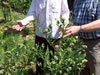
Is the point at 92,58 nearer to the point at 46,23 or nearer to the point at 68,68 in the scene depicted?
the point at 46,23

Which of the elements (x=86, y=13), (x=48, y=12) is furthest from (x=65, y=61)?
(x=48, y=12)

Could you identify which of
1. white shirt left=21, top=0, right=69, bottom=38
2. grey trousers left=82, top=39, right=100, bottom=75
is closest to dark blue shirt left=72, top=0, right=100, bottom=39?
grey trousers left=82, top=39, right=100, bottom=75

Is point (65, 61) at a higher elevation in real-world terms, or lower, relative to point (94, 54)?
higher

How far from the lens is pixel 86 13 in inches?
55.5

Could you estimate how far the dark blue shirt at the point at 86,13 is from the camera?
134cm

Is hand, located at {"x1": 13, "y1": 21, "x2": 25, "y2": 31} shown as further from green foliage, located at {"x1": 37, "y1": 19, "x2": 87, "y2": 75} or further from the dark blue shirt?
green foliage, located at {"x1": 37, "y1": 19, "x2": 87, "y2": 75}

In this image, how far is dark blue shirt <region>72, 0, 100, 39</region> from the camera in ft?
4.41

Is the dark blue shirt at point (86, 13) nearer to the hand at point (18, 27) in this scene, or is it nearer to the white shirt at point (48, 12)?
the white shirt at point (48, 12)

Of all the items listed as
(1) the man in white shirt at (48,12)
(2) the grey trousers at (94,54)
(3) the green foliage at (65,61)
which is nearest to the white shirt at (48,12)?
(1) the man in white shirt at (48,12)

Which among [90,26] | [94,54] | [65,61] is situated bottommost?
[94,54]

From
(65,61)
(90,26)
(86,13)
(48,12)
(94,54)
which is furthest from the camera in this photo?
(48,12)

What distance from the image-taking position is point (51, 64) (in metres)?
0.94

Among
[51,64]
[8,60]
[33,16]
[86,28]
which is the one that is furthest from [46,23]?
[51,64]

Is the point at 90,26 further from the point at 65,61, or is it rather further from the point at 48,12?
the point at 48,12
